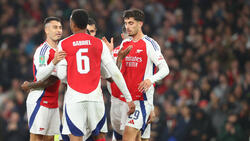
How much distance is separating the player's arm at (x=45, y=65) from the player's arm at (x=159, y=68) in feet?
4.90

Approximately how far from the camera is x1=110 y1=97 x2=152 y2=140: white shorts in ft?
28.3

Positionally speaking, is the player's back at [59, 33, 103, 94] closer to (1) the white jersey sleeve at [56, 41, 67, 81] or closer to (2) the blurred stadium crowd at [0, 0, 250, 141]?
(1) the white jersey sleeve at [56, 41, 67, 81]

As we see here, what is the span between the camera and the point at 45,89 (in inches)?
340

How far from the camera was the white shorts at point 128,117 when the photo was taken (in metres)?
8.62

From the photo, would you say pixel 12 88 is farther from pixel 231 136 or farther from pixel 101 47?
pixel 101 47

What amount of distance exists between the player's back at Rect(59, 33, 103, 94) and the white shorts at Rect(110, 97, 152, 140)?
5.11 ft

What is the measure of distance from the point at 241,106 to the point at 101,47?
23.2ft

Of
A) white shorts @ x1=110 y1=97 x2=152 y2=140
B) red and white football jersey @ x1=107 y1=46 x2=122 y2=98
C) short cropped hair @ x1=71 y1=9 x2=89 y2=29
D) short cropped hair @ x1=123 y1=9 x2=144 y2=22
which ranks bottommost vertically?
white shorts @ x1=110 y1=97 x2=152 y2=140

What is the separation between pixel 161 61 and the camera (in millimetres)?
8562

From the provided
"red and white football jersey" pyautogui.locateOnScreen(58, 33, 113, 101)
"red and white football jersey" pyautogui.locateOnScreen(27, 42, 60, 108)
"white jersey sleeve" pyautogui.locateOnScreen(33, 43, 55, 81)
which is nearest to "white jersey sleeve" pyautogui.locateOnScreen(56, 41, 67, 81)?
"red and white football jersey" pyautogui.locateOnScreen(58, 33, 113, 101)

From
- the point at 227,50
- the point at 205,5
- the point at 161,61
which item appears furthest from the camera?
the point at 205,5

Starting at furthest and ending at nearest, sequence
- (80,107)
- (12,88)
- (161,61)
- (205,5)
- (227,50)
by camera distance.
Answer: (205,5), (12,88), (227,50), (161,61), (80,107)

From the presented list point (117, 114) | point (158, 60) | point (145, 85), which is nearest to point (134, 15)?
point (158, 60)

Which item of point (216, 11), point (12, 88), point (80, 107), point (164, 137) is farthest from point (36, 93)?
point (216, 11)
